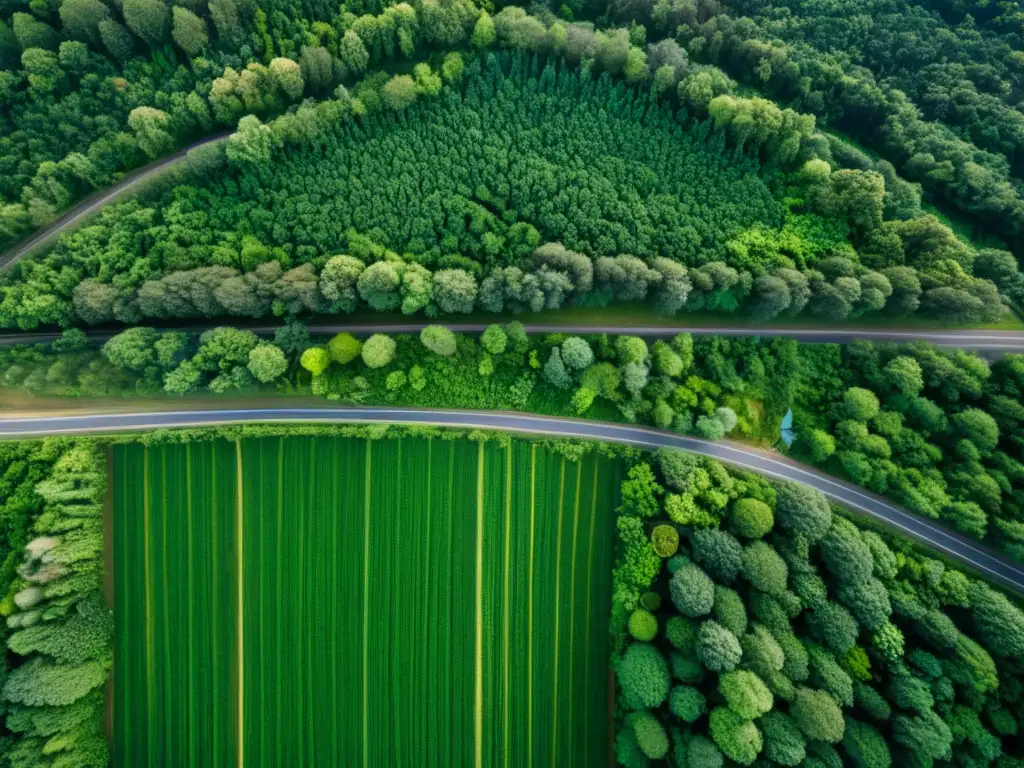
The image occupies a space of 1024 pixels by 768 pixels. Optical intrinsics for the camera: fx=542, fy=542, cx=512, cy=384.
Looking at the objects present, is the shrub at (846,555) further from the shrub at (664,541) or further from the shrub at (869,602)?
the shrub at (664,541)

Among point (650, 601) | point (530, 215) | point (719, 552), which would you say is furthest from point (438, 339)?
point (719, 552)

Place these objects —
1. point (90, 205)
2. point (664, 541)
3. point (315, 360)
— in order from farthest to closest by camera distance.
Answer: point (90, 205)
point (315, 360)
point (664, 541)

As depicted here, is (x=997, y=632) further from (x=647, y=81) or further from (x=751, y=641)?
(x=647, y=81)

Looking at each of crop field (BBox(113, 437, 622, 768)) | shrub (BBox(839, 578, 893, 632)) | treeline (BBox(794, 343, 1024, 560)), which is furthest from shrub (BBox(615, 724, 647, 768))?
treeline (BBox(794, 343, 1024, 560))

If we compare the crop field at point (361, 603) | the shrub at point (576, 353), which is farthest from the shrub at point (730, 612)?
the shrub at point (576, 353)

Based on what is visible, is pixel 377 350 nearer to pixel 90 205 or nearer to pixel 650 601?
pixel 650 601

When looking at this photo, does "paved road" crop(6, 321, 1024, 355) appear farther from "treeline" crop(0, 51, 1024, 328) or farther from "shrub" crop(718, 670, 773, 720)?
"shrub" crop(718, 670, 773, 720)
